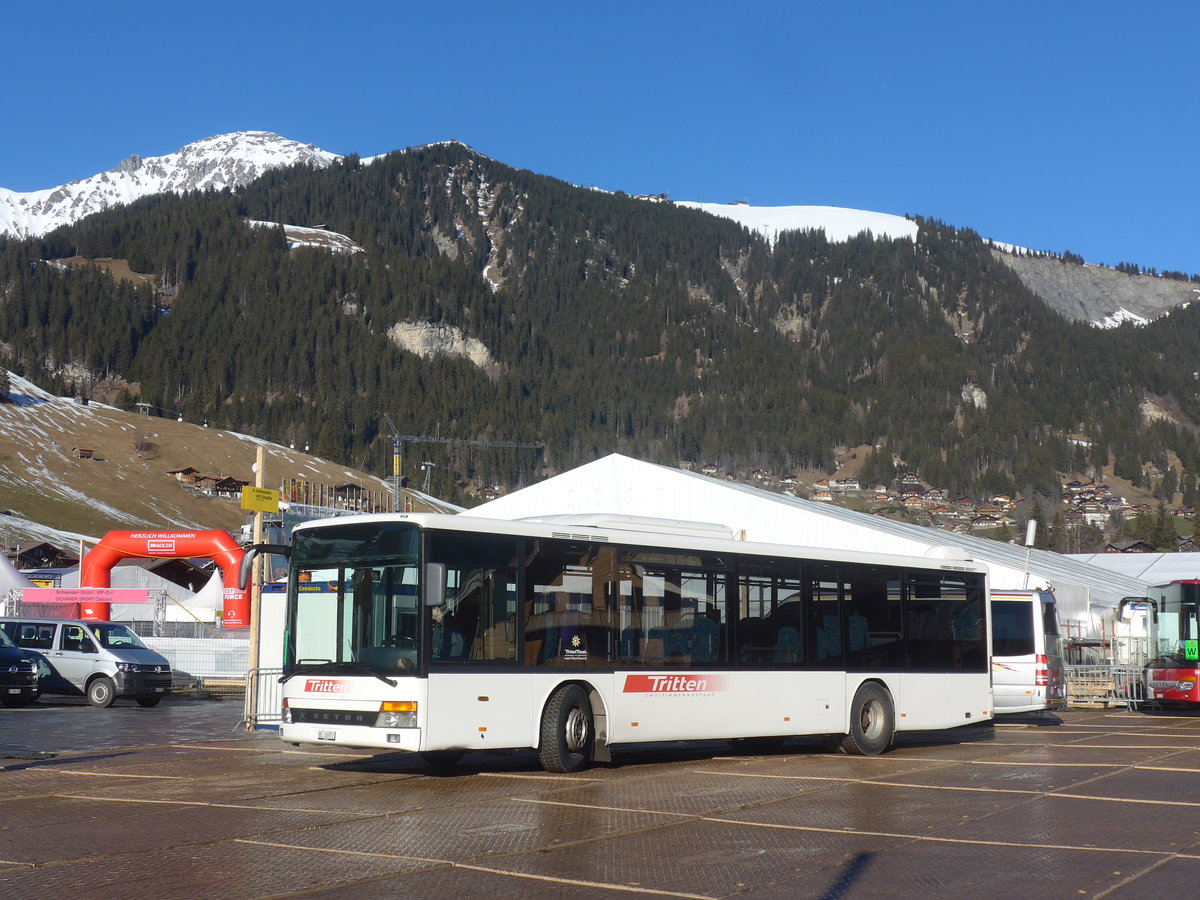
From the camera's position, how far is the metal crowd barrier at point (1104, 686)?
3088cm

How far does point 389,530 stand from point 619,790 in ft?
11.2

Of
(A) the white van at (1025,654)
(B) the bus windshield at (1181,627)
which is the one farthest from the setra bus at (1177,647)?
(A) the white van at (1025,654)

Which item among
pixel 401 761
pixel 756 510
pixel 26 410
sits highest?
pixel 26 410

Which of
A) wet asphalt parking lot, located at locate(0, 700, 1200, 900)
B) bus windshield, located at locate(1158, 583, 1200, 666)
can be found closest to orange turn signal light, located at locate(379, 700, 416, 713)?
wet asphalt parking lot, located at locate(0, 700, 1200, 900)

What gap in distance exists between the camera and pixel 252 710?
19.9 m

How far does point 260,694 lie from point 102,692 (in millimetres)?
8370

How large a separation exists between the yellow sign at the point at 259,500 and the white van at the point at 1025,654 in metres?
13.5

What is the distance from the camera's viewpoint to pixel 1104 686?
3119 cm

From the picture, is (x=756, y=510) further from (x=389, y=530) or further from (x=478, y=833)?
(x=478, y=833)

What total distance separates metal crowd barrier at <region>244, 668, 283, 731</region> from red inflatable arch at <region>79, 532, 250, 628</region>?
1518cm

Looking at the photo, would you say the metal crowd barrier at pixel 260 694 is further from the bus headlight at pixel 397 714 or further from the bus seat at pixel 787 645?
the bus seat at pixel 787 645

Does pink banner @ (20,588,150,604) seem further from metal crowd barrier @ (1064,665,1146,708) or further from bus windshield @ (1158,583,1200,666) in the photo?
bus windshield @ (1158,583,1200,666)

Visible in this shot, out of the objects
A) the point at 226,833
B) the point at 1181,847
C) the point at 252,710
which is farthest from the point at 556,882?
the point at 252,710

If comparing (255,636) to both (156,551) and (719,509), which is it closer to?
(156,551)
